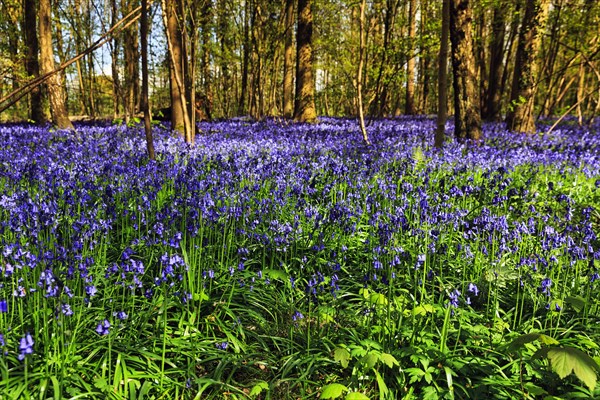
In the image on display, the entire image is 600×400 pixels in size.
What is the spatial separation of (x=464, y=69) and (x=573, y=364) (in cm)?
841

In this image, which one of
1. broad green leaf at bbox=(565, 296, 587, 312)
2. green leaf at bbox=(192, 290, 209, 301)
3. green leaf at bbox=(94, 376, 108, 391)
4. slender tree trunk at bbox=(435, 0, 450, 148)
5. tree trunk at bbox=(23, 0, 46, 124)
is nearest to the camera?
green leaf at bbox=(94, 376, 108, 391)

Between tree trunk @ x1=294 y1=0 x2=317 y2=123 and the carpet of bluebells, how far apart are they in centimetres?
1141

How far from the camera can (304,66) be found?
16250mm

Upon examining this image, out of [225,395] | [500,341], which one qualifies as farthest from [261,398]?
[500,341]

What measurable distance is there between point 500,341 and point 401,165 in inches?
159

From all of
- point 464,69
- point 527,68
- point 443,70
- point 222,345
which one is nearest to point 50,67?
point 443,70

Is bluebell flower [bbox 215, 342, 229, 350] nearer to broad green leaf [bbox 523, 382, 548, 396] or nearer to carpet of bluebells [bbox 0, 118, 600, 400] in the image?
carpet of bluebells [bbox 0, 118, 600, 400]

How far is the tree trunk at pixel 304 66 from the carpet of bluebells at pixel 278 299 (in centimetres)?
1141

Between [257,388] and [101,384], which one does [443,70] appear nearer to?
[257,388]

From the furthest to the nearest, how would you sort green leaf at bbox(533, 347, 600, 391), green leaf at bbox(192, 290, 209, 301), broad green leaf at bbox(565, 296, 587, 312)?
green leaf at bbox(192, 290, 209, 301)
broad green leaf at bbox(565, 296, 587, 312)
green leaf at bbox(533, 347, 600, 391)

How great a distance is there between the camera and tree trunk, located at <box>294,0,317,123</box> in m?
16.2

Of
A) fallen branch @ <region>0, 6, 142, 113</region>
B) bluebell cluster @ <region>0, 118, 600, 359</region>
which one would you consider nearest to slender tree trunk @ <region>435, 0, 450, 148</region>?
bluebell cluster @ <region>0, 118, 600, 359</region>

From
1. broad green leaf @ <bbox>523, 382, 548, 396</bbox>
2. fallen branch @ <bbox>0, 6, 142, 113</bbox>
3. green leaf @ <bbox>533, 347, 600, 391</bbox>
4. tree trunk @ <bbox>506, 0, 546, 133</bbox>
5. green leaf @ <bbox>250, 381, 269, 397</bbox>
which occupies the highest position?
tree trunk @ <bbox>506, 0, 546, 133</bbox>

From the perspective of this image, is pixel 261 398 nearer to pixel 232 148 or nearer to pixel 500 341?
pixel 500 341
